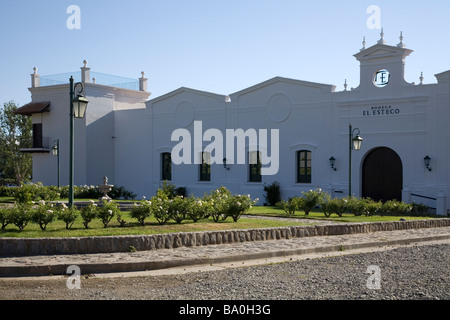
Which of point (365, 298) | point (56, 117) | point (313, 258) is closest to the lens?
point (365, 298)

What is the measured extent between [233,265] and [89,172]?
999 inches

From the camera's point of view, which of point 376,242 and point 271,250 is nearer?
point 271,250

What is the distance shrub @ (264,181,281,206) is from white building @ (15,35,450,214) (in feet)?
1.36

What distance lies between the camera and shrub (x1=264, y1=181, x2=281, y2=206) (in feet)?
93.0

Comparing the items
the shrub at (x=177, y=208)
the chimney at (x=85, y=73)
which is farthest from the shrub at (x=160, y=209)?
the chimney at (x=85, y=73)

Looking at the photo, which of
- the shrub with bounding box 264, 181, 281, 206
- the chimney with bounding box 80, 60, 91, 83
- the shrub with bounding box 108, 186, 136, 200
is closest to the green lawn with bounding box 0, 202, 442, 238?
the shrub with bounding box 264, 181, 281, 206

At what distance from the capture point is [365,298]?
6.96 metres

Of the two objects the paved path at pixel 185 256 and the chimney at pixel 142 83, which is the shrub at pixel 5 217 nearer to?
the paved path at pixel 185 256

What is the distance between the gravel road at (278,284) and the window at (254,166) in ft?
63.8

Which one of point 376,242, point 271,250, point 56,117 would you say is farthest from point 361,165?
point 56,117

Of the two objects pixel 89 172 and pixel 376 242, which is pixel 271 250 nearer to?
pixel 376 242

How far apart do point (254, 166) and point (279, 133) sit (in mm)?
2277

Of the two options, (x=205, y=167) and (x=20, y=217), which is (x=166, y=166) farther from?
(x=20, y=217)
